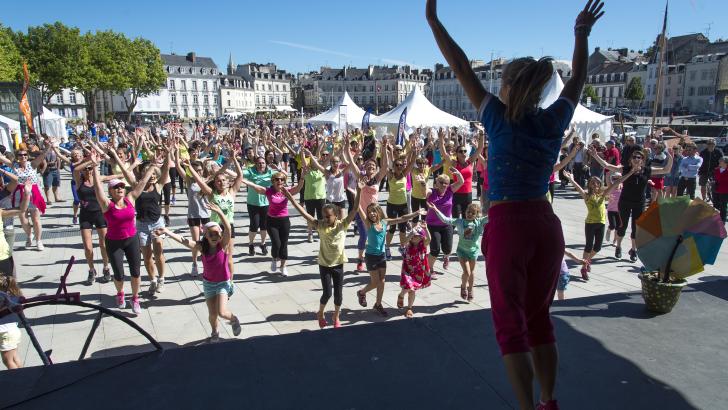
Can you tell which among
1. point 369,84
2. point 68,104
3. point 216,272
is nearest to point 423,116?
point 216,272

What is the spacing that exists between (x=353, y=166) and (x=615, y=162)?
9.99 metres

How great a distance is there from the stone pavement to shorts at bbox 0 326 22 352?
68mm

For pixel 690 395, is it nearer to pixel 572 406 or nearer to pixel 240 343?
pixel 572 406

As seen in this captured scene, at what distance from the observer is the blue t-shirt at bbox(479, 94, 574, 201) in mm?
1912

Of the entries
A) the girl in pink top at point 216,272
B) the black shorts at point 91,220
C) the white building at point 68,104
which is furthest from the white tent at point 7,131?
the white building at point 68,104

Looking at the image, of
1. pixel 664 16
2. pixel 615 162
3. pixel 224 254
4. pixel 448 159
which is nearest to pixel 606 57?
pixel 664 16

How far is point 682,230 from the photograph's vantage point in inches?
152

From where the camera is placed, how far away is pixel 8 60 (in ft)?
125

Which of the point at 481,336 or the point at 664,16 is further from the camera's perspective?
the point at 664,16

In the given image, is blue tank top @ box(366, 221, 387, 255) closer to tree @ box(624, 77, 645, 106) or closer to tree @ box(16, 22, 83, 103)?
tree @ box(16, 22, 83, 103)

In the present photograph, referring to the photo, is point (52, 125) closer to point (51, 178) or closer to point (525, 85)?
point (51, 178)

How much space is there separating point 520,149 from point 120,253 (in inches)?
229

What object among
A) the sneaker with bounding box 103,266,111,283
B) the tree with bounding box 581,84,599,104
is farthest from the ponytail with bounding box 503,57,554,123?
the tree with bounding box 581,84,599,104

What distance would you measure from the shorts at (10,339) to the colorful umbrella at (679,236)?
506 cm
